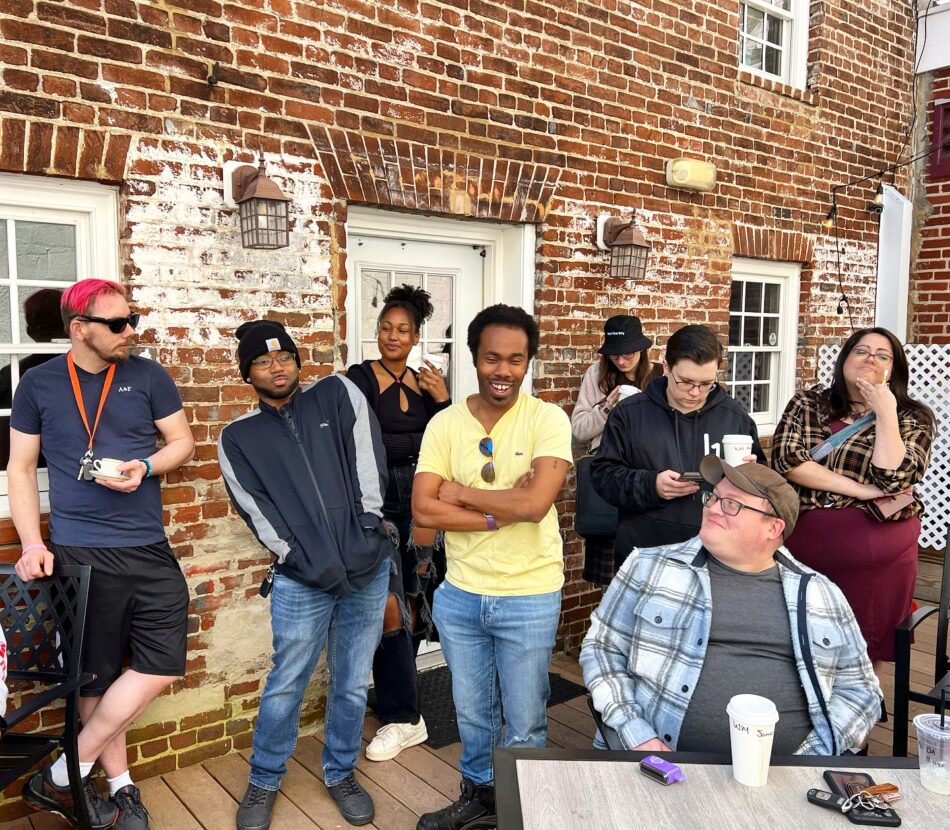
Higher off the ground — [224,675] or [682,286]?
[682,286]

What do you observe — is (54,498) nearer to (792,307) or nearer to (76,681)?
(76,681)

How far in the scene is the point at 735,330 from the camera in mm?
6016

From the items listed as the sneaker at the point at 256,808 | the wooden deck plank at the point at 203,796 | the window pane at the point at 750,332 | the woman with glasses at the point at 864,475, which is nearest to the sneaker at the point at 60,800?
the wooden deck plank at the point at 203,796

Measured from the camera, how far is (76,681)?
2.71m

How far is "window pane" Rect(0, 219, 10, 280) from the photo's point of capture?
3080 mm

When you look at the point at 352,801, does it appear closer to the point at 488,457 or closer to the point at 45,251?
the point at 488,457

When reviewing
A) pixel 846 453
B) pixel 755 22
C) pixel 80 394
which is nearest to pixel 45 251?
pixel 80 394

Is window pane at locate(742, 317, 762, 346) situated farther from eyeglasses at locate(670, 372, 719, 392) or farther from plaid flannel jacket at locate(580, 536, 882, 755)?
plaid flannel jacket at locate(580, 536, 882, 755)

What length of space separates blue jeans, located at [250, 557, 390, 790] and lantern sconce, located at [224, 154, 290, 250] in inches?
54.1

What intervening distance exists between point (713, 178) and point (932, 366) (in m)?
2.72

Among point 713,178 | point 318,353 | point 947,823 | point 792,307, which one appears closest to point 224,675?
point 318,353

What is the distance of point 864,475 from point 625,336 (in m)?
1.35

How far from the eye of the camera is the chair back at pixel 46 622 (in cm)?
273

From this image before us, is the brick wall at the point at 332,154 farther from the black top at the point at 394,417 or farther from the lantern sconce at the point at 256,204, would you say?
the black top at the point at 394,417
